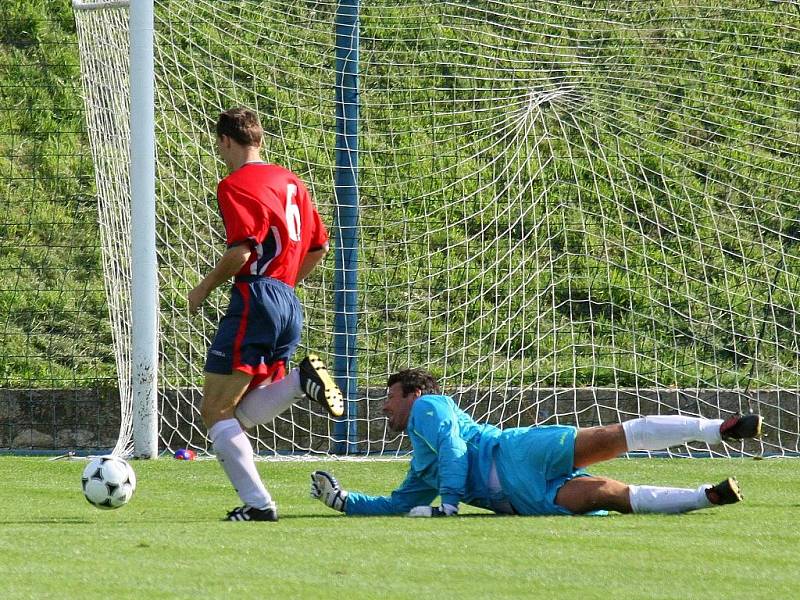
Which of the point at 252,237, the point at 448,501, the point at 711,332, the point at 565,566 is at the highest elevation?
the point at 252,237

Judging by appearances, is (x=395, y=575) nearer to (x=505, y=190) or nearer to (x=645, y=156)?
(x=505, y=190)

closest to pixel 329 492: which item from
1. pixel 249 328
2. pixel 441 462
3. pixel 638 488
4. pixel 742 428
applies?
pixel 441 462

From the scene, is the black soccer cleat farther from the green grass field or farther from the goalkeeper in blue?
the goalkeeper in blue

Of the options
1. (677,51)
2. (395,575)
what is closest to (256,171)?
(395,575)

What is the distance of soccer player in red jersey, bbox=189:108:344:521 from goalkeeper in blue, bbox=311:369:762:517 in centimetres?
49

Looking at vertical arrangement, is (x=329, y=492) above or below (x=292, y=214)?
below

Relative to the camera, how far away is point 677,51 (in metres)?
11.7

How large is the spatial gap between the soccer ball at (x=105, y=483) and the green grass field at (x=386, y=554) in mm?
86

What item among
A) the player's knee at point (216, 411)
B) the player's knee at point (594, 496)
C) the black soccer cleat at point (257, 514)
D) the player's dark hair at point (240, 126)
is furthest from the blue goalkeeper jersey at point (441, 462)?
the player's dark hair at point (240, 126)

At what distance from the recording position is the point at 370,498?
19.2 ft

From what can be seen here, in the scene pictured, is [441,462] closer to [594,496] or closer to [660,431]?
[594,496]

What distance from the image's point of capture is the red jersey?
5398mm

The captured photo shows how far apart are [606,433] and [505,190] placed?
5647mm

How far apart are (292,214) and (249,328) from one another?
56cm
